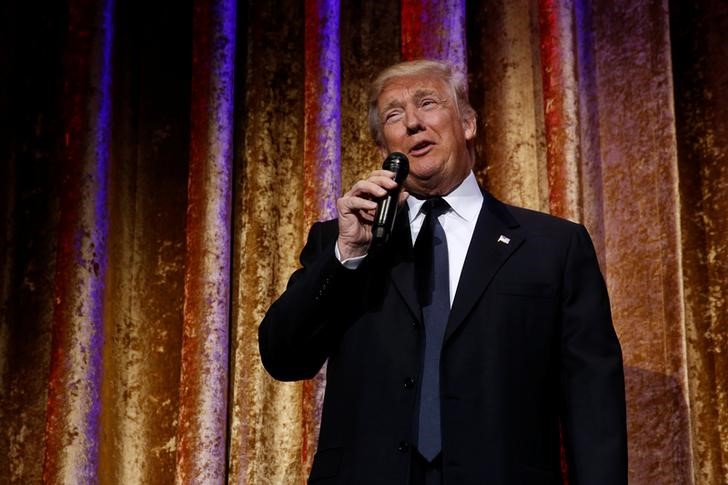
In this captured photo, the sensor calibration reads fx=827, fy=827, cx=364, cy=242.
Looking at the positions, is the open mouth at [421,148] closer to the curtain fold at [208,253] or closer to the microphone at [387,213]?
the microphone at [387,213]

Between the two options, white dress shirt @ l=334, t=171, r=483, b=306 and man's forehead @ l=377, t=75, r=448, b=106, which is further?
man's forehead @ l=377, t=75, r=448, b=106

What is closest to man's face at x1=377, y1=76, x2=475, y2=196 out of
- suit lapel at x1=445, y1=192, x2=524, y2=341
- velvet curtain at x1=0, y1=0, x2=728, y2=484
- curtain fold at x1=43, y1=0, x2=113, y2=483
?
suit lapel at x1=445, y1=192, x2=524, y2=341

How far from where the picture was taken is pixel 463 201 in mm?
1655

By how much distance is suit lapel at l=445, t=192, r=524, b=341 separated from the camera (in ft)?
4.70

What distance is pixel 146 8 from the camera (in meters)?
2.58

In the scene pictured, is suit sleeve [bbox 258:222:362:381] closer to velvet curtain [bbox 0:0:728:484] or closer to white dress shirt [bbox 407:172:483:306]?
white dress shirt [bbox 407:172:483:306]

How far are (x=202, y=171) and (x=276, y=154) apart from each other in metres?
0.22

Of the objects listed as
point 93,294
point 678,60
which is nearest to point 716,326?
point 678,60

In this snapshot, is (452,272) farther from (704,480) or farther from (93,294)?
(93,294)

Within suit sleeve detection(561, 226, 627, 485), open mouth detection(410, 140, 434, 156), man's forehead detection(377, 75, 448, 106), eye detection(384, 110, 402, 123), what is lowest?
suit sleeve detection(561, 226, 627, 485)

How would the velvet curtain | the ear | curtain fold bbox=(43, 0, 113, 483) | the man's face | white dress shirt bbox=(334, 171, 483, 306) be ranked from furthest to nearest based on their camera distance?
curtain fold bbox=(43, 0, 113, 483) < the velvet curtain < the ear < the man's face < white dress shirt bbox=(334, 171, 483, 306)

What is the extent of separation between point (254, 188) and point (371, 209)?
104 centimetres

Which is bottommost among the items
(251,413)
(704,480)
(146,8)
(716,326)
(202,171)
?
(704,480)

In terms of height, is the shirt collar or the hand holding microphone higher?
the shirt collar
